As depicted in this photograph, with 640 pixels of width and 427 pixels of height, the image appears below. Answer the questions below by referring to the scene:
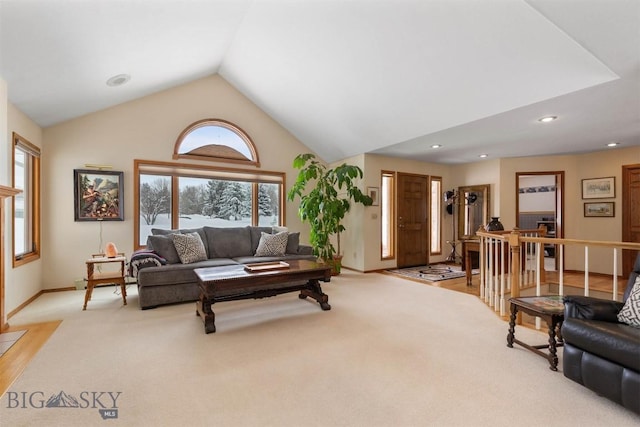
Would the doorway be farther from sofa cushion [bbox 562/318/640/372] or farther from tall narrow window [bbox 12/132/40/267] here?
tall narrow window [bbox 12/132/40/267]

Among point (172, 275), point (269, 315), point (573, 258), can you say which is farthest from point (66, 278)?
point (573, 258)

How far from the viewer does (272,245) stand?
15.5ft

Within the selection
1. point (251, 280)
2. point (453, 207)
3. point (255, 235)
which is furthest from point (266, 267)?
point (453, 207)

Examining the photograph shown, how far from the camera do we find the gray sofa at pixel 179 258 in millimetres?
3549

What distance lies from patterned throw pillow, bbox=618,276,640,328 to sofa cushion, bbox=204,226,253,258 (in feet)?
14.1

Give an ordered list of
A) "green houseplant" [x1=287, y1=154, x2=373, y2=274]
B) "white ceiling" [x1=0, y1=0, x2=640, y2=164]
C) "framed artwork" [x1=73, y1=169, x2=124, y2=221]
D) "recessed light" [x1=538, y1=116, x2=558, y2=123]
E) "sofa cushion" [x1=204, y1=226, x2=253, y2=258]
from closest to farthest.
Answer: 1. "white ceiling" [x1=0, y1=0, x2=640, y2=164]
2. "recessed light" [x1=538, y1=116, x2=558, y2=123]
3. "framed artwork" [x1=73, y1=169, x2=124, y2=221]
4. "sofa cushion" [x1=204, y1=226, x2=253, y2=258]
5. "green houseplant" [x1=287, y1=154, x2=373, y2=274]

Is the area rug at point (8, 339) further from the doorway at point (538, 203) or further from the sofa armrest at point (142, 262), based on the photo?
the doorway at point (538, 203)

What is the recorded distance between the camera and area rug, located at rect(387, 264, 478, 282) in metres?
5.24

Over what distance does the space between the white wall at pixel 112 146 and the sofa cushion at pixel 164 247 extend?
3.66 ft

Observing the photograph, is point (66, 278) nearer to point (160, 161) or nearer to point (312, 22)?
point (160, 161)

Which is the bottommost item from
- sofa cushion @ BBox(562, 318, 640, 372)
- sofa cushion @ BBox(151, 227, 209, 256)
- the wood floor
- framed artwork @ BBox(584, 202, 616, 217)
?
the wood floor

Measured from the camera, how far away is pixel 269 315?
332cm

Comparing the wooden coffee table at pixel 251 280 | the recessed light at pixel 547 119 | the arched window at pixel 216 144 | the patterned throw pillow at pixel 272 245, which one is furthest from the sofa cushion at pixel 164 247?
the recessed light at pixel 547 119

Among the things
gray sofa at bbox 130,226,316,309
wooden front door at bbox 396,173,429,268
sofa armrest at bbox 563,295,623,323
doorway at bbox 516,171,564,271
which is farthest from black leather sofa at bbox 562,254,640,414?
doorway at bbox 516,171,564,271
